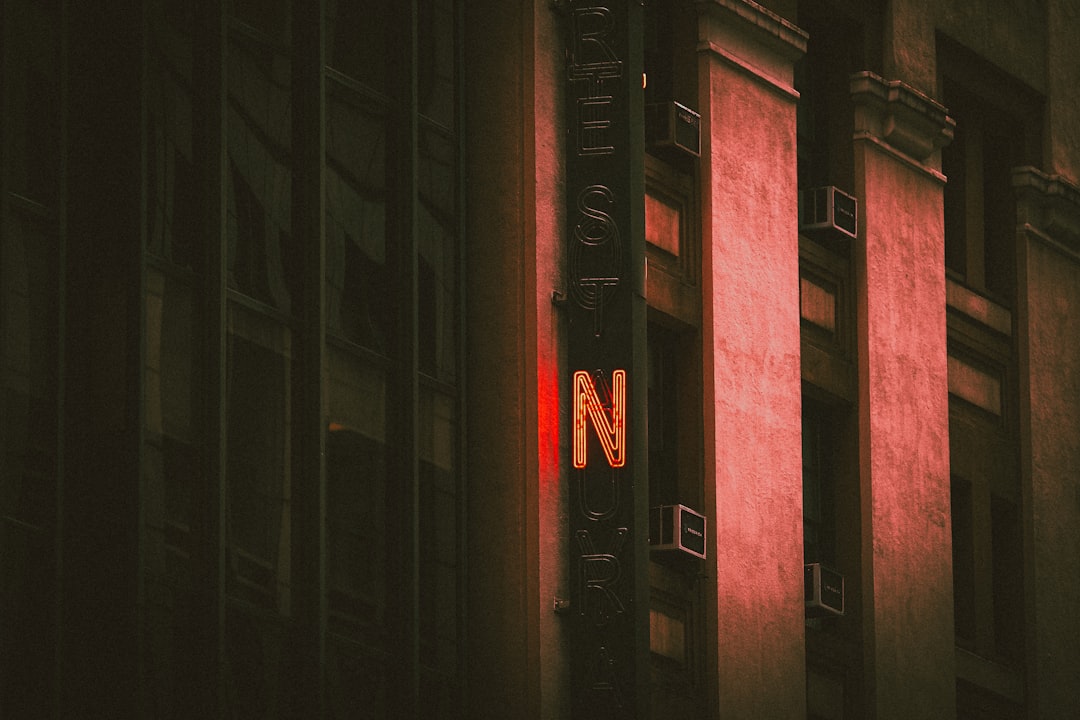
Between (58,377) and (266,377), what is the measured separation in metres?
2.55

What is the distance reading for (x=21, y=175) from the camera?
17391mm

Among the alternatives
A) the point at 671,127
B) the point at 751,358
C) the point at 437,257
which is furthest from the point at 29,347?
the point at 751,358

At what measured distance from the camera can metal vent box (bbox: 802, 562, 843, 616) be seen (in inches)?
1030

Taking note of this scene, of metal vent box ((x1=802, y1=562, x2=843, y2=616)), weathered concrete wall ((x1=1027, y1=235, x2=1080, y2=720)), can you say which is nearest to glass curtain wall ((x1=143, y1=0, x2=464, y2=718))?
metal vent box ((x1=802, y1=562, x2=843, y2=616))

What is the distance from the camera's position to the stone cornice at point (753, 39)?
83.7 feet

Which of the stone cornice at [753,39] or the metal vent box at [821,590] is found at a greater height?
the stone cornice at [753,39]

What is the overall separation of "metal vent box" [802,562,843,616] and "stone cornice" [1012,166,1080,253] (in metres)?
7.99

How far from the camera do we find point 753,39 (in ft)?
86.1

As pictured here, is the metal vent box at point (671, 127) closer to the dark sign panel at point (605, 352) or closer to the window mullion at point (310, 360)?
the dark sign panel at point (605, 352)

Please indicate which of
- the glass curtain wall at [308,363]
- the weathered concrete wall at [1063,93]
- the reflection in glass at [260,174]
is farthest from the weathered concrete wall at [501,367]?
the weathered concrete wall at [1063,93]

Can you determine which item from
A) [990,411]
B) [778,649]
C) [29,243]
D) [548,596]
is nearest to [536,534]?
[548,596]

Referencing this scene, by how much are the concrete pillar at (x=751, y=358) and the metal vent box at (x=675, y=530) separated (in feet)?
1.76

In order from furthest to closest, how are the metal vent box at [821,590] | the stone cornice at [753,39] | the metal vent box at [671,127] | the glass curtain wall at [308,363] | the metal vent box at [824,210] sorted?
the metal vent box at [824,210] < the metal vent box at [821,590] < the stone cornice at [753,39] < the metal vent box at [671,127] < the glass curtain wall at [308,363]

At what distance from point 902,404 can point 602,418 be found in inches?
298
